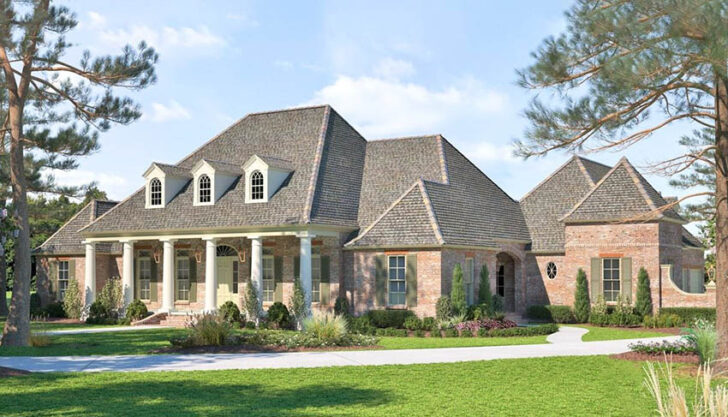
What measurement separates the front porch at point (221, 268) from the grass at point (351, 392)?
581 inches

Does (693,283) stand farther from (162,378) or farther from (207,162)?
(162,378)

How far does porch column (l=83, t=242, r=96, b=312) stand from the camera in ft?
123

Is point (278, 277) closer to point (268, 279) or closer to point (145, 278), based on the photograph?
point (268, 279)

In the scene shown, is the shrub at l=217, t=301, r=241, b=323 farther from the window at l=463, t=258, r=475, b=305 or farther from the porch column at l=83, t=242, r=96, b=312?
the window at l=463, t=258, r=475, b=305

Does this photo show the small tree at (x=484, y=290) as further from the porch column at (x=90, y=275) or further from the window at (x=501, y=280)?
the porch column at (x=90, y=275)

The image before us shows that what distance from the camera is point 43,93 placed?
26844 millimetres

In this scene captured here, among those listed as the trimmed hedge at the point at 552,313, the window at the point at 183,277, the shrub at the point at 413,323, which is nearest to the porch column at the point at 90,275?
the window at the point at 183,277

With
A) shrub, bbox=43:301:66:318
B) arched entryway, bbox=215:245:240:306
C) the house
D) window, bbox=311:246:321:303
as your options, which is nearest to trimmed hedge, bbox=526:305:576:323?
the house

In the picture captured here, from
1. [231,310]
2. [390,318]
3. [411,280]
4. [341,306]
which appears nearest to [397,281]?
[411,280]

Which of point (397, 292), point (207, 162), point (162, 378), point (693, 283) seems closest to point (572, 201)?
point (693, 283)

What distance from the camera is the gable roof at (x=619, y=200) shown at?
34.1 m

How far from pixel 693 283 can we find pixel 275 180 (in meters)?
20.2

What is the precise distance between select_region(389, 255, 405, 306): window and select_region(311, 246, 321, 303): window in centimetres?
377

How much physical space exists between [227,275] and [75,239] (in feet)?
34.4
